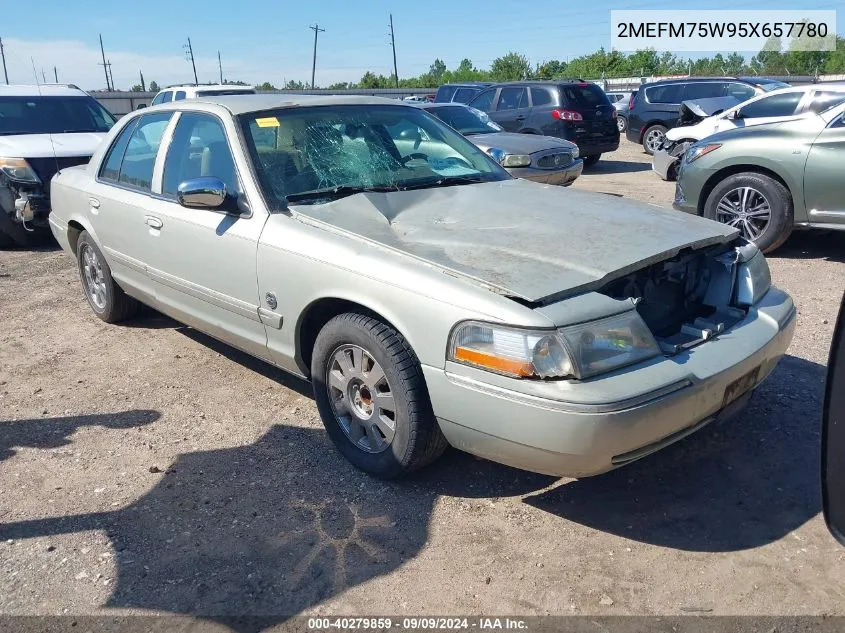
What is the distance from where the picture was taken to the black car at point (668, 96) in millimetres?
16188

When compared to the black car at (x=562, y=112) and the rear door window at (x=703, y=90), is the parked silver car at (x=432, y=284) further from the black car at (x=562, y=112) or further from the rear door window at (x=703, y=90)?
the rear door window at (x=703, y=90)

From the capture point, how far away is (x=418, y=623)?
8.47 ft

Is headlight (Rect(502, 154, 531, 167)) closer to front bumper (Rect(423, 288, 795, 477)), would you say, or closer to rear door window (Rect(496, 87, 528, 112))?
front bumper (Rect(423, 288, 795, 477))

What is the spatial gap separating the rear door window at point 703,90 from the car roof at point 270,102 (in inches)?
527

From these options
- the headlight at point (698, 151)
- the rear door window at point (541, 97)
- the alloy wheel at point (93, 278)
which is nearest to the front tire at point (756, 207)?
the headlight at point (698, 151)

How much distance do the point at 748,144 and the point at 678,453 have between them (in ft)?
14.8

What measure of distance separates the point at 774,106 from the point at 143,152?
851 centimetres

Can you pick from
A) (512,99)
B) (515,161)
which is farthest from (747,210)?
(512,99)

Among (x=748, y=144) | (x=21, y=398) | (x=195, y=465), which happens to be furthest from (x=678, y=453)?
(x=748, y=144)

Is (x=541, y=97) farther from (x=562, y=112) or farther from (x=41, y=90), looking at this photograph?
(x=41, y=90)

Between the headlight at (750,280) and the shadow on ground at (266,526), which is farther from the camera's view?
the headlight at (750,280)

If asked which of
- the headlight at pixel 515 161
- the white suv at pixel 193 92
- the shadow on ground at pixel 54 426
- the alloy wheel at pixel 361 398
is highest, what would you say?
the white suv at pixel 193 92

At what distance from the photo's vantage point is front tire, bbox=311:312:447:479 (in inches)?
122

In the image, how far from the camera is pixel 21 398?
15.0 feet
